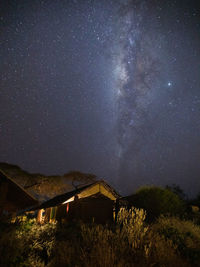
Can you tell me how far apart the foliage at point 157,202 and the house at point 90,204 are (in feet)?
8.97

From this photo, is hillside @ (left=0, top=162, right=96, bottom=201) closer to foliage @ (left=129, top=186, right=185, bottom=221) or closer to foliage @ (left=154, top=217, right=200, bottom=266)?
foliage @ (left=129, top=186, right=185, bottom=221)

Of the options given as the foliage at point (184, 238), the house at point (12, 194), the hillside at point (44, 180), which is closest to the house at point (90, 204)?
the hillside at point (44, 180)

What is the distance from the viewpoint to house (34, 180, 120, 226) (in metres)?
17.4

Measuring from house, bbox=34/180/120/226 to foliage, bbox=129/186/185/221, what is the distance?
2733 millimetres

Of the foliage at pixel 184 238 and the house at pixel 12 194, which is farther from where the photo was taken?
the house at pixel 12 194

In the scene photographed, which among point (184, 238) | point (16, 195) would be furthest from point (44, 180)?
point (184, 238)

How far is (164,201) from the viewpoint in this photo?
1744 centimetres

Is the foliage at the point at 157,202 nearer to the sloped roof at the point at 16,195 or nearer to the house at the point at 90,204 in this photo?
the house at the point at 90,204

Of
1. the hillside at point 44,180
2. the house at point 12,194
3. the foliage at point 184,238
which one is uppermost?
the hillside at point 44,180

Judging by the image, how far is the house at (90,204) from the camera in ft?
57.0

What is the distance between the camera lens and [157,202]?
17641 mm

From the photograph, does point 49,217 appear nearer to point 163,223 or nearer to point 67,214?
→ point 67,214

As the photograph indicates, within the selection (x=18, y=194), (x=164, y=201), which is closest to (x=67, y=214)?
(x=18, y=194)

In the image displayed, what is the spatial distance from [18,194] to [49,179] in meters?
9.73
